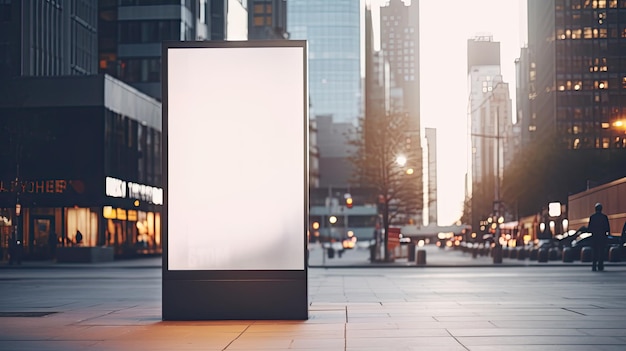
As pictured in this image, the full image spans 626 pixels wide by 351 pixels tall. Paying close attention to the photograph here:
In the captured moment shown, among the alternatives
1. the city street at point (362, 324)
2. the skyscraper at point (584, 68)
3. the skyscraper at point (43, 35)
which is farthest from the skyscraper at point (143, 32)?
the skyscraper at point (584, 68)

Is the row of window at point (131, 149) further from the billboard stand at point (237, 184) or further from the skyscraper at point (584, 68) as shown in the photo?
the skyscraper at point (584, 68)

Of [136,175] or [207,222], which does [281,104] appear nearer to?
[207,222]

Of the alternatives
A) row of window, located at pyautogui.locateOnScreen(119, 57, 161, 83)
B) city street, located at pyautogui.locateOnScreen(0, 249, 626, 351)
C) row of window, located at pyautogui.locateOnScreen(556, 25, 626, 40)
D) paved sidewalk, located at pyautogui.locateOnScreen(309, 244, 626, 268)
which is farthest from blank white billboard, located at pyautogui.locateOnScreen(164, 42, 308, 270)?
row of window, located at pyautogui.locateOnScreen(556, 25, 626, 40)

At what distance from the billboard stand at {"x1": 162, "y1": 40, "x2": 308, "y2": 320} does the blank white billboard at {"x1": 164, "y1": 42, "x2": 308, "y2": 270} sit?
15 millimetres

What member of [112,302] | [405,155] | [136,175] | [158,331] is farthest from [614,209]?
[158,331]

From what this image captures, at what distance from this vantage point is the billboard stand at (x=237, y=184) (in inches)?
583

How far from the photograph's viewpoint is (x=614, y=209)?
65.6 meters

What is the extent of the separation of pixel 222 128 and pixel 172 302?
107 inches

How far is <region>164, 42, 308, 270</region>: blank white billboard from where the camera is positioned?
14820mm

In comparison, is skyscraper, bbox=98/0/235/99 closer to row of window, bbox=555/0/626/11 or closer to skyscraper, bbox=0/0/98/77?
skyscraper, bbox=0/0/98/77

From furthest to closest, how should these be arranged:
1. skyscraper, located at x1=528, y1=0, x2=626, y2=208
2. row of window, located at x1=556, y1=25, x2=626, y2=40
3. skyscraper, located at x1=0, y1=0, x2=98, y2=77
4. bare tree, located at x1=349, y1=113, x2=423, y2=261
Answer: row of window, located at x1=556, y1=25, x2=626, y2=40 < skyscraper, located at x1=528, y1=0, x2=626, y2=208 < skyscraper, located at x1=0, y1=0, x2=98, y2=77 < bare tree, located at x1=349, y1=113, x2=423, y2=261

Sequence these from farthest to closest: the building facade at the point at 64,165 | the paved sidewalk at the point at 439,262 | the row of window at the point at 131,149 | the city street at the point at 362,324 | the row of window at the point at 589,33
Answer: the row of window at the point at 589,33 → the row of window at the point at 131,149 → the building facade at the point at 64,165 → the paved sidewalk at the point at 439,262 → the city street at the point at 362,324

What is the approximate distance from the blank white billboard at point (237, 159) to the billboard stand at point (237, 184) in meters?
0.01

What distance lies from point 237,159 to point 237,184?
372mm
